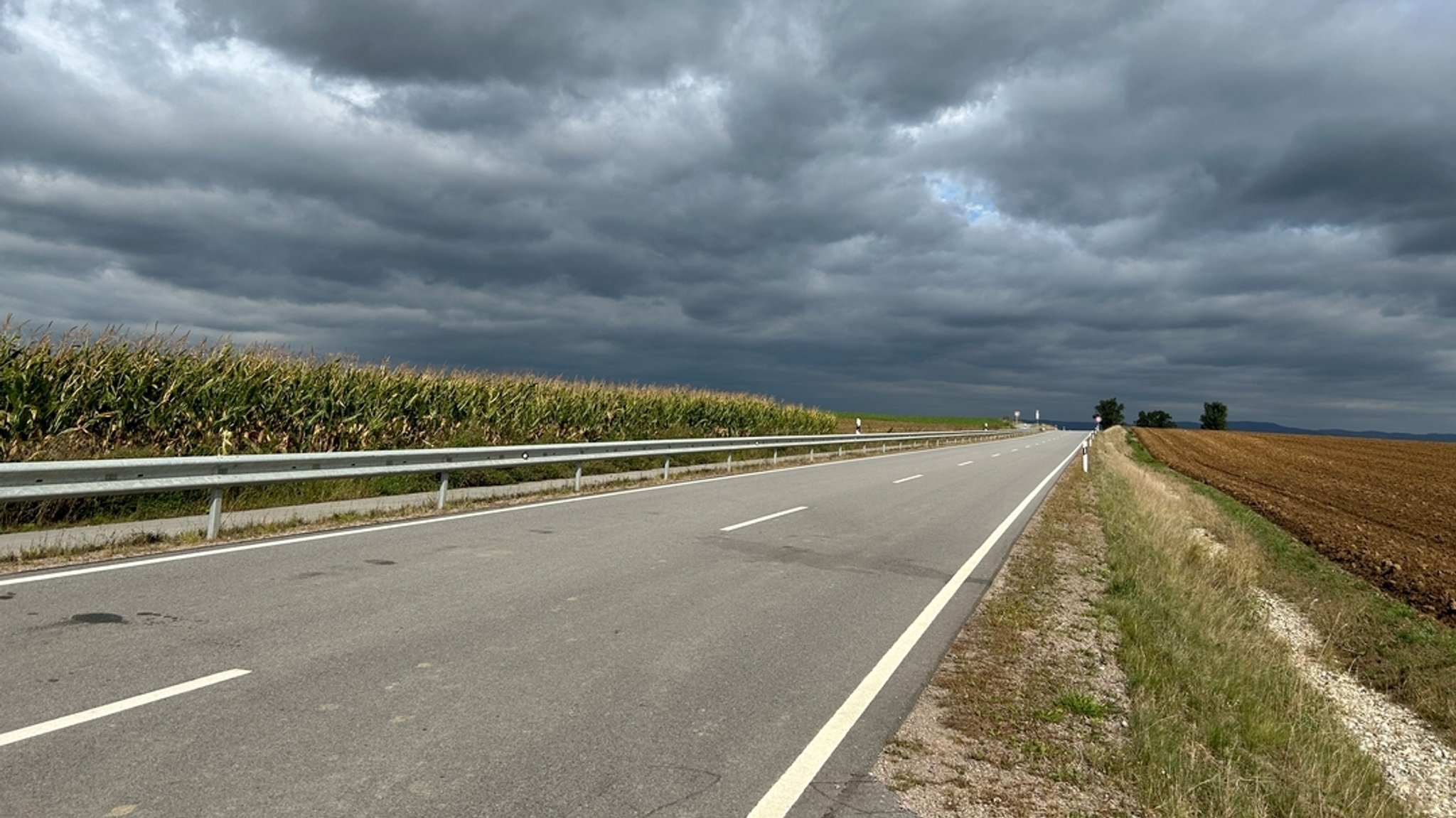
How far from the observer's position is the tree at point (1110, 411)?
15612 cm

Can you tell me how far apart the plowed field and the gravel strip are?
2858 millimetres

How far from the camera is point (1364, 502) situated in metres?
23.6

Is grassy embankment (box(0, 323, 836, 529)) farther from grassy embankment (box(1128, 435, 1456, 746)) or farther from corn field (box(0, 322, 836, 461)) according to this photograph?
grassy embankment (box(1128, 435, 1456, 746))

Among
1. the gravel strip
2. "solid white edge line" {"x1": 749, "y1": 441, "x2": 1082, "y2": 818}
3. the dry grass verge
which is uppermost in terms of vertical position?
"solid white edge line" {"x1": 749, "y1": 441, "x2": 1082, "y2": 818}

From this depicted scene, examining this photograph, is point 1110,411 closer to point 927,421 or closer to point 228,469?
point 927,421

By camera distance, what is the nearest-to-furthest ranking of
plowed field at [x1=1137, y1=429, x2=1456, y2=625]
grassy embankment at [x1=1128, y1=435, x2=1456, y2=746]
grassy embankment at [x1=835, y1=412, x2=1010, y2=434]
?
grassy embankment at [x1=1128, y1=435, x2=1456, y2=746] < plowed field at [x1=1137, y1=429, x2=1456, y2=625] < grassy embankment at [x1=835, y1=412, x2=1010, y2=434]

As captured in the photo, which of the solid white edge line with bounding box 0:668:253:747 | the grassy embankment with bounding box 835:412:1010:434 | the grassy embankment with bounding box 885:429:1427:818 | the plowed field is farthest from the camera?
the grassy embankment with bounding box 835:412:1010:434

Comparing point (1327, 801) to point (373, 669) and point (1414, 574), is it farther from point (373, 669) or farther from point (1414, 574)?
point (1414, 574)

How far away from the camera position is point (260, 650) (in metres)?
5.36

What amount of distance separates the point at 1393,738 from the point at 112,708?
958cm

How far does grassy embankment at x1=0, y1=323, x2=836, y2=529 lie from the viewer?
1212cm

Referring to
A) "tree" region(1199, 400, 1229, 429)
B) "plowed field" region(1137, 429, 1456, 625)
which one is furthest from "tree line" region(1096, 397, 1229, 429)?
"plowed field" region(1137, 429, 1456, 625)

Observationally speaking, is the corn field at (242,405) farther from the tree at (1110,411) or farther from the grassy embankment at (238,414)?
the tree at (1110,411)

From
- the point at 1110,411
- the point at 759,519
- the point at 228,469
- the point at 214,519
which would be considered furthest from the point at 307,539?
the point at 1110,411
